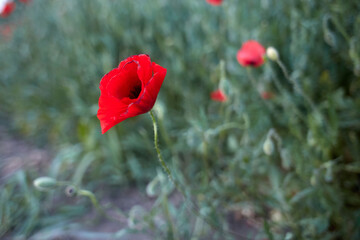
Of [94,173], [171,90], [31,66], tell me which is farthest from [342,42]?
[31,66]

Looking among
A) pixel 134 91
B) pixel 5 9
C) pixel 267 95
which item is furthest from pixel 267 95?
pixel 5 9

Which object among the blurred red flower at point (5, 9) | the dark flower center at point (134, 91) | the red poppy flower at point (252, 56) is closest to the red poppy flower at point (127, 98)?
the dark flower center at point (134, 91)

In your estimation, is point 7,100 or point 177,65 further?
point 7,100

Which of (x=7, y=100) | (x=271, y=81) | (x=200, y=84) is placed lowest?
(x=271, y=81)

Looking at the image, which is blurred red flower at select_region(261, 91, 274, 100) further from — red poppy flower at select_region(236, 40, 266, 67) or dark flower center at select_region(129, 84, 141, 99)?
dark flower center at select_region(129, 84, 141, 99)

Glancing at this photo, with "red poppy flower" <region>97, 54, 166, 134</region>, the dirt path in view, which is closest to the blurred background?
the dirt path

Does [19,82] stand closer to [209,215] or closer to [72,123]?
[72,123]
